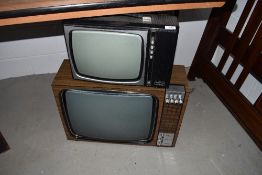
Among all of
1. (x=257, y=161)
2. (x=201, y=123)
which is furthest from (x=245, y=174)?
(x=201, y=123)

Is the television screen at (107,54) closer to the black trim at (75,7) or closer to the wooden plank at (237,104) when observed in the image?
the black trim at (75,7)

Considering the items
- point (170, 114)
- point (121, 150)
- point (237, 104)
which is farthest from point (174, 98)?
point (237, 104)

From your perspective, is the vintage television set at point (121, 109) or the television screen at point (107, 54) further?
the vintage television set at point (121, 109)

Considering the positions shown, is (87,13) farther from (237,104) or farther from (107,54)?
(237,104)

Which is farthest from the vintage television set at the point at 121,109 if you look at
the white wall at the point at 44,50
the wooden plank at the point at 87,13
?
the white wall at the point at 44,50

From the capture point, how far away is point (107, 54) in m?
0.94

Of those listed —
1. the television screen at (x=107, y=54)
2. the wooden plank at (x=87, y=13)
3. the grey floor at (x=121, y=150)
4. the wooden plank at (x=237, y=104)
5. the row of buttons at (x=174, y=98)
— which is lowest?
the grey floor at (x=121, y=150)

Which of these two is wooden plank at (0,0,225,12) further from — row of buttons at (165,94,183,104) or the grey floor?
the grey floor

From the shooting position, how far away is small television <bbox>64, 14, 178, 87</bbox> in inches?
33.6

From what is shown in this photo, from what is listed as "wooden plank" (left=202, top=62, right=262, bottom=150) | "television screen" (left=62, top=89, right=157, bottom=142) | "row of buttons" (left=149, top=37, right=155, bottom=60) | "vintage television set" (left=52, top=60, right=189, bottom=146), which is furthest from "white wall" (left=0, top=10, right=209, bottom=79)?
"row of buttons" (left=149, top=37, right=155, bottom=60)

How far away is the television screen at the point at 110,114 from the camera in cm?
106

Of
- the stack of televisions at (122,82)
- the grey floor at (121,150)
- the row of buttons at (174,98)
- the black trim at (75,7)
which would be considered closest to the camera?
the black trim at (75,7)

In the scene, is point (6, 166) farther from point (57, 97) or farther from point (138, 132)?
point (138, 132)

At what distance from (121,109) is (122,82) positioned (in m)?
0.14
